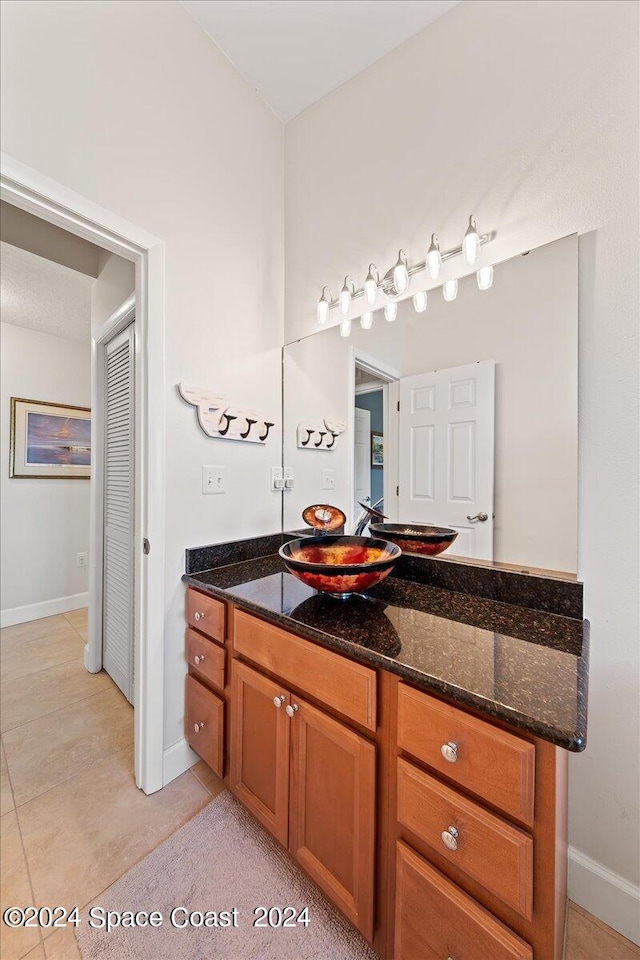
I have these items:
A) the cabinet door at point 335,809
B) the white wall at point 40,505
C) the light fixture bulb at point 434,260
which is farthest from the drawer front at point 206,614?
the white wall at point 40,505

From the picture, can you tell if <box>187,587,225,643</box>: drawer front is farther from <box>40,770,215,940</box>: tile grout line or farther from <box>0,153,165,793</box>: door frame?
<box>40,770,215,940</box>: tile grout line

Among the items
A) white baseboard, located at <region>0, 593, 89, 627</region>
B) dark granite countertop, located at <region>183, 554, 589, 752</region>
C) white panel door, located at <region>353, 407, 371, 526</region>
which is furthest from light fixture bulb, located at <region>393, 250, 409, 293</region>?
white baseboard, located at <region>0, 593, 89, 627</region>

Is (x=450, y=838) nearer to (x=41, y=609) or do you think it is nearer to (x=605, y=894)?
(x=605, y=894)

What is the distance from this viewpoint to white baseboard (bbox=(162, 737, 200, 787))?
1501 mm

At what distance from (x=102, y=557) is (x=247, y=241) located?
78.3 inches

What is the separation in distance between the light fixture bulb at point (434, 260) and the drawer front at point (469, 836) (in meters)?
1.47

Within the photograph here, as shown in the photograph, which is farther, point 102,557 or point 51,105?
point 102,557

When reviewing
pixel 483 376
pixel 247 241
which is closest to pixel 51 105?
pixel 247 241

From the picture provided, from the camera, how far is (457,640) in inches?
36.7

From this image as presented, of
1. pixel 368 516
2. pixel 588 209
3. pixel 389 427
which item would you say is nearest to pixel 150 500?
pixel 368 516

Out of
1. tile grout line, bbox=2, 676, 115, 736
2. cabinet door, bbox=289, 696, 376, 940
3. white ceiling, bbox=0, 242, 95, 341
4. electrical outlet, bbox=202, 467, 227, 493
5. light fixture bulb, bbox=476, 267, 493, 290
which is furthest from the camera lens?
white ceiling, bbox=0, 242, 95, 341

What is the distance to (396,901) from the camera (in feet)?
2.74

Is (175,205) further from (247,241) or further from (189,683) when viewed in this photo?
(189,683)

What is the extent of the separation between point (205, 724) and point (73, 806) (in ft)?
1.87
